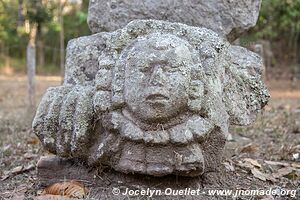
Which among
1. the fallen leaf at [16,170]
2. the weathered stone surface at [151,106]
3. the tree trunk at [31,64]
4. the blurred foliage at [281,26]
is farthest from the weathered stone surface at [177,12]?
the blurred foliage at [281,26]

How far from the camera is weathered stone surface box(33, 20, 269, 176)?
2.68 m

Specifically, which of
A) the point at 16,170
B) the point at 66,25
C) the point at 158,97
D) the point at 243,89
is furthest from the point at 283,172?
the point at 66,25

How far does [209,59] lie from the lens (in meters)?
2.87

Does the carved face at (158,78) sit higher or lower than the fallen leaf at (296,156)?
higher

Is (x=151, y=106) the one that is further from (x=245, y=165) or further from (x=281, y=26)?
(x=281, y=26)

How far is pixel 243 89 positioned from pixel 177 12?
762 mm

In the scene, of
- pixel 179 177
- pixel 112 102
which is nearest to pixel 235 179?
pixel 179 177

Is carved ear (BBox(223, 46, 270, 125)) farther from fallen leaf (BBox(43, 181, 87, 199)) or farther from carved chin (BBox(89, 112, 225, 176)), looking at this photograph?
fallen leaf (BBox(43, 181, 87, 199))

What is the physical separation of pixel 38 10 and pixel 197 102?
16.4ft

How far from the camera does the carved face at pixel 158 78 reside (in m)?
2.66

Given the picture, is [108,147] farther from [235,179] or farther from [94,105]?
[235,179]

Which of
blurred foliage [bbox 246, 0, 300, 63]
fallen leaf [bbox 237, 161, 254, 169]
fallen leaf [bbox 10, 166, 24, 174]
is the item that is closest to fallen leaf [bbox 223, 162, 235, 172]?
fallen leaf [bbox 237, 161, 254, 169]

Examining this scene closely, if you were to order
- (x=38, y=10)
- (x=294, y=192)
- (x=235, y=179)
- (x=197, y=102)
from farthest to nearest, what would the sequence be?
(x=38, y=10)
(x=235, y=179)
(x=294, y=192)
(x=197, y=102)

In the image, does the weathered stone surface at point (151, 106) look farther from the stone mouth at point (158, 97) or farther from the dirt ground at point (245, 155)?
the dirt ground at point (245, 155)
